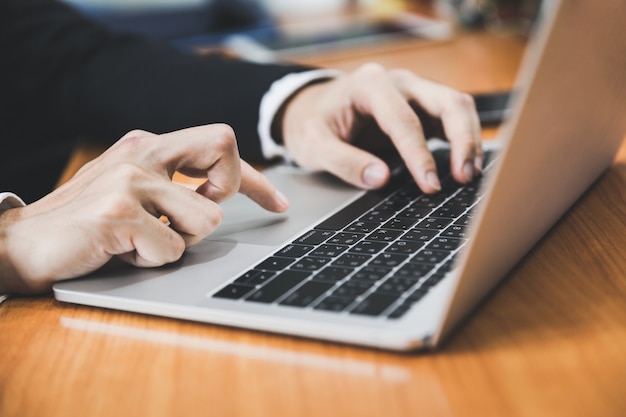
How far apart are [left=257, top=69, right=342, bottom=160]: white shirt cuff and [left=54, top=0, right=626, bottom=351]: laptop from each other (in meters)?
0.19

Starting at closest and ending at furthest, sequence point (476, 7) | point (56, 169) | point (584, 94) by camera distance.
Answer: point (584, 94) < point (56, 169) < point (476, 7)

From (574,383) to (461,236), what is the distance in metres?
0.17

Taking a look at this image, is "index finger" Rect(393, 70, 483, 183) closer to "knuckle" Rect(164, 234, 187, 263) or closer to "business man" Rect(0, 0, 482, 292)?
"business man" Rect(0, 0, 482, 292)

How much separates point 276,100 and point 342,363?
48 cm

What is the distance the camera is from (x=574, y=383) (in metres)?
0.34

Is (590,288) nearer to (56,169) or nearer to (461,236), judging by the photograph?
(461,236)

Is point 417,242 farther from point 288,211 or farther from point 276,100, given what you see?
point 276,100

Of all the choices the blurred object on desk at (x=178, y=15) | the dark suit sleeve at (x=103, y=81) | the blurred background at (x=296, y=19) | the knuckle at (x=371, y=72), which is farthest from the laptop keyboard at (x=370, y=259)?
the blurred object on desk at (x=178, y=15)

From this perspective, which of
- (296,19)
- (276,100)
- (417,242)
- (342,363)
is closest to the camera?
(342,363)

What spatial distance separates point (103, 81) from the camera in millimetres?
957

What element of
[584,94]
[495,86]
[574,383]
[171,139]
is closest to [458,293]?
[574,383]

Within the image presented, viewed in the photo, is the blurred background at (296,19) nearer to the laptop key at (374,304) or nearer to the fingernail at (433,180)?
the fingernail at (433,180)

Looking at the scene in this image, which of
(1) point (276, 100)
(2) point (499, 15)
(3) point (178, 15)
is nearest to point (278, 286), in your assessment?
(1) point (276, 100)

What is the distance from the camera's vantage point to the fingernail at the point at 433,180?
→ 61 centimetres
